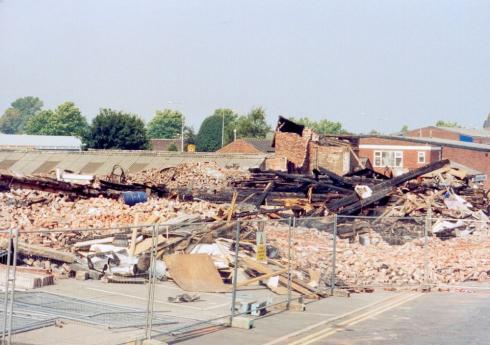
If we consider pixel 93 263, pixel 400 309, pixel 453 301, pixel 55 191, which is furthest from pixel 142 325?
pixel 55 191

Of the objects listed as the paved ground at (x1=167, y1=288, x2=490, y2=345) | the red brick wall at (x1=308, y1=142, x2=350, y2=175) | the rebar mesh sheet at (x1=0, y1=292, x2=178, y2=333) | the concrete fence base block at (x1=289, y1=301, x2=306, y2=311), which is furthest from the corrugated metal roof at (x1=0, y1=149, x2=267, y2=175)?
the rebar mesh sheet at (x1=0, y1=292, x2=178, y2=333)

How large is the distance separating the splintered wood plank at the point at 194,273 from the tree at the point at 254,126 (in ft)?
420

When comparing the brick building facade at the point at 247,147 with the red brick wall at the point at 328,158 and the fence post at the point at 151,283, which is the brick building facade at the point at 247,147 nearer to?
the red brick wall at the point at 328,158

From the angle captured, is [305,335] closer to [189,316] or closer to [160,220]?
[189,316]

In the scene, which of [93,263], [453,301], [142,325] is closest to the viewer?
[142,325]

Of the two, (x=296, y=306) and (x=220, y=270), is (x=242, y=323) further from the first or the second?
(x=220, y=270)

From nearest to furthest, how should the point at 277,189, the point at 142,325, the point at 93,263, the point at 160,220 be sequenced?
1. the point at 142,325
2. the point at 93,263
3. the point at 160,220
4. the point at 277,189

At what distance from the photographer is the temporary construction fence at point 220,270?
44.4 ft

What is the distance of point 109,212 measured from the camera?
90.9ft

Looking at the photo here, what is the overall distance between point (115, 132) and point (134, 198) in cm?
8075

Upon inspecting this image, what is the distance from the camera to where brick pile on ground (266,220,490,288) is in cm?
2180

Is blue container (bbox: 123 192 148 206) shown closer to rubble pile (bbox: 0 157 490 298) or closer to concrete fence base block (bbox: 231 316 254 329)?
rubble pile (bbox: 0 157 490 298)

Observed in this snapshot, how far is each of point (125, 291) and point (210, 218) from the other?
10.4 m

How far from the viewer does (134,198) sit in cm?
3228
